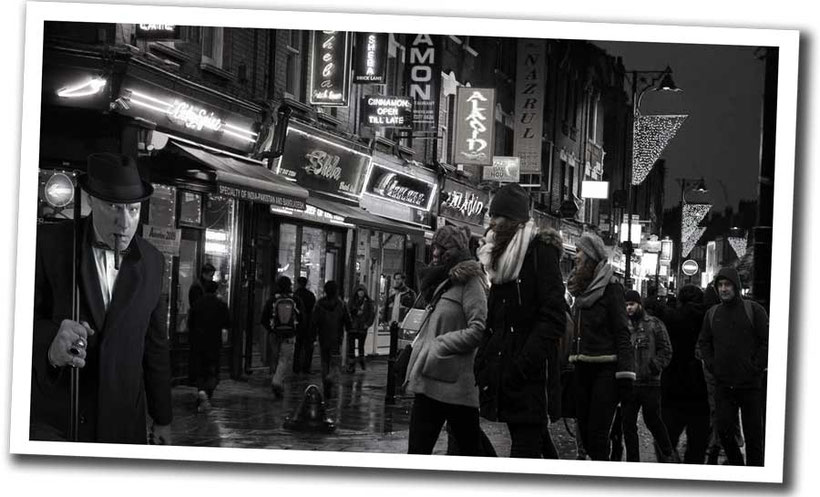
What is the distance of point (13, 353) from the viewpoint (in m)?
7.51

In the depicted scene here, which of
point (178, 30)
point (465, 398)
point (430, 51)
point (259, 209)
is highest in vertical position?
point (430, 51)

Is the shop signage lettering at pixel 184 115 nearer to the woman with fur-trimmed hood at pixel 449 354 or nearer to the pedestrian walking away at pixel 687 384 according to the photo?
the pedestrian walking away at pixel 687 384

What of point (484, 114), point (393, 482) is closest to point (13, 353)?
→ point (393, 482)

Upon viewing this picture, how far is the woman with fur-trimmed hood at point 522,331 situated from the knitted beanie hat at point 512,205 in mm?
91

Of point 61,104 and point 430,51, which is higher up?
point 430,51

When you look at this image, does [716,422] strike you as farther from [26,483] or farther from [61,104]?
[61,104]

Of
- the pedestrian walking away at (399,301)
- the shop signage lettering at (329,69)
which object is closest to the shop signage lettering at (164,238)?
the shop signage lettering at (329,69)

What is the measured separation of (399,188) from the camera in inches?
973

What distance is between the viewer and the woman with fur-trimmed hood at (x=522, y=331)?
653cm

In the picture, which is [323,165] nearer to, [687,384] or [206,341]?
[206,341]

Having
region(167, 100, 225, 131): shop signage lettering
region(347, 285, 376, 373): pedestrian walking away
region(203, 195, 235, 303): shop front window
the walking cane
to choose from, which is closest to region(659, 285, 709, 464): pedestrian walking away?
the walking cane

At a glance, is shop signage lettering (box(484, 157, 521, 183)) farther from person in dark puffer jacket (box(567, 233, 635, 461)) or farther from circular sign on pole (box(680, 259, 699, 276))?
person in dark puffer jacket (box(567, 233, 635, 461))

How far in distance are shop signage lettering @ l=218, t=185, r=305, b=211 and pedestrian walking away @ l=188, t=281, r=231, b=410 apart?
2.03 metres

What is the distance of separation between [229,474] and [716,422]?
3817 mm
